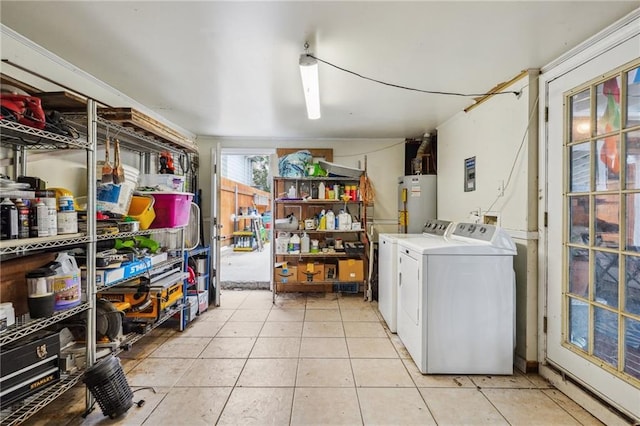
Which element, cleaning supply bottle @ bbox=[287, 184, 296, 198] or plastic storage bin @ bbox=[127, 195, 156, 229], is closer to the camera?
plastic storage bin @ bbox=[127, 195, 156, 229]

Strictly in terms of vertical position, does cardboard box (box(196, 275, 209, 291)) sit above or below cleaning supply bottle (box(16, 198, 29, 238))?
below

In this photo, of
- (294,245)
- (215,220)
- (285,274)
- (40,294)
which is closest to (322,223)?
(294,245)

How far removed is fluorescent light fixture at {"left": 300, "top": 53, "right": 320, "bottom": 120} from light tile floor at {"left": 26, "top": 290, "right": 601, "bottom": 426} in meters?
2.20

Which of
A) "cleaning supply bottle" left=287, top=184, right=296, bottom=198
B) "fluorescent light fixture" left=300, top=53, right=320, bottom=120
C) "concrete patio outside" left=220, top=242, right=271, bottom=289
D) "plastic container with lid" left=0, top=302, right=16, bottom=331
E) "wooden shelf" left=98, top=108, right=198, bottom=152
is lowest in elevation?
"concrete patio outside" left=220, top=242, right=271, bottom=289

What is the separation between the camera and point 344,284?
445 cm

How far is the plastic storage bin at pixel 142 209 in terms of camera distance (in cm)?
237

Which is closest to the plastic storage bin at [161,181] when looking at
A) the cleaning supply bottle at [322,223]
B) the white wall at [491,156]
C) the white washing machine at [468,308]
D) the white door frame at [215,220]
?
the white door frame at [215,220]

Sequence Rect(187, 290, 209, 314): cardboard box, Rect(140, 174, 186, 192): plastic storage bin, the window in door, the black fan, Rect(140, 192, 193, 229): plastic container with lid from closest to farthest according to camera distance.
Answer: the window in door → the black fan → Rect(140, 192, 193, 229): plastic container with lid → Rect(140, 174, 186, 192): plastic storage bin → Rect(187, 290, 209, 314): cardboard box

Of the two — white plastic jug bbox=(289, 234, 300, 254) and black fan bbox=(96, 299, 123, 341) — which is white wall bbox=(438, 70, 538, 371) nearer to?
white plastic jug bbox=(289, 234, 300, 254)

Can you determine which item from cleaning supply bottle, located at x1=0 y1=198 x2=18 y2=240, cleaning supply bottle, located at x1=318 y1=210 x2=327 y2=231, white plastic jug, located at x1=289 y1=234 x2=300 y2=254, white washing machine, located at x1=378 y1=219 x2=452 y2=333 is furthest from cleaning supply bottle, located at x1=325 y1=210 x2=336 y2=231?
cleaning supply bottle, located at x1=0 y1=198 x2=18 y2=240

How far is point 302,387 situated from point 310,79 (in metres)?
2.22

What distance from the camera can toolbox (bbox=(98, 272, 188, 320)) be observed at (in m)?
2.47

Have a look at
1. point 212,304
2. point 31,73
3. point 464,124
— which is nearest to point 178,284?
point 212,304

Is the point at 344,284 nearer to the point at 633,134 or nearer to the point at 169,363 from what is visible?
the point at 169,363
